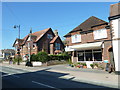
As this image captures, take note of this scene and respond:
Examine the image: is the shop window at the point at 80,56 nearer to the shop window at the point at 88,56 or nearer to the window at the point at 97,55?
the shop window at the point at 88,56

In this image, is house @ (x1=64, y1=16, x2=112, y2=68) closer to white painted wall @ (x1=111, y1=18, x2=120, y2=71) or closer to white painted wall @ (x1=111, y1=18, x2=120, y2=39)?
white painted wall @ (x1=111, y1=18, x2=120, y2=71)

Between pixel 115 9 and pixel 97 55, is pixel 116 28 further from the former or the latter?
pixel 97 55

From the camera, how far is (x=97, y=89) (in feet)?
24.5

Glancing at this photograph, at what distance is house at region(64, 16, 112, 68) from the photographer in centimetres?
1662

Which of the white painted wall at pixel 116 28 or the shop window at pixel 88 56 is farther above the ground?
the white painted wall at pixel 116 28

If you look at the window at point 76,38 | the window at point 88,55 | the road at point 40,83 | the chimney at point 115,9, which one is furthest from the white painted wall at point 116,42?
the window at point 76,38

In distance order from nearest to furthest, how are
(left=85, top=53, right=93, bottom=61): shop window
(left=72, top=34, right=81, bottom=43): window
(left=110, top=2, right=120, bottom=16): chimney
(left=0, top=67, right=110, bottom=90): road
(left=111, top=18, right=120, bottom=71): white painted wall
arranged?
1. (left=0, top=67, right=110, bottom=90): road
2. (left=111, top=18, right=120, bottom=71): white painted wall
3. (left=110, top=2, right=120, bottom=16): chimney
4. (left=85, top=53, right=93, bottom=61): shop window
5. (left=72, top=34, right=81, bottom=43): window

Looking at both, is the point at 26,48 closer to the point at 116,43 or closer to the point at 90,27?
the point at 90,27

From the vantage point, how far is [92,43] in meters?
18.2

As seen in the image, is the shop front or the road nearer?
the road

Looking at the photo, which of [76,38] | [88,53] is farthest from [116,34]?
[76,38]

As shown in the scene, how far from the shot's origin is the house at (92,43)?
54.5 ft

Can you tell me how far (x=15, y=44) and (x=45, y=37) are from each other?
15679 mm

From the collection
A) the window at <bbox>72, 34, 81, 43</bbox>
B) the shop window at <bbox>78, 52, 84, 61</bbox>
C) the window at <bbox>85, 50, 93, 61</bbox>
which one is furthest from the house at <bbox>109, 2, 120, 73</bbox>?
the window at <bbox>72, 34, 81, 43</bbox>
